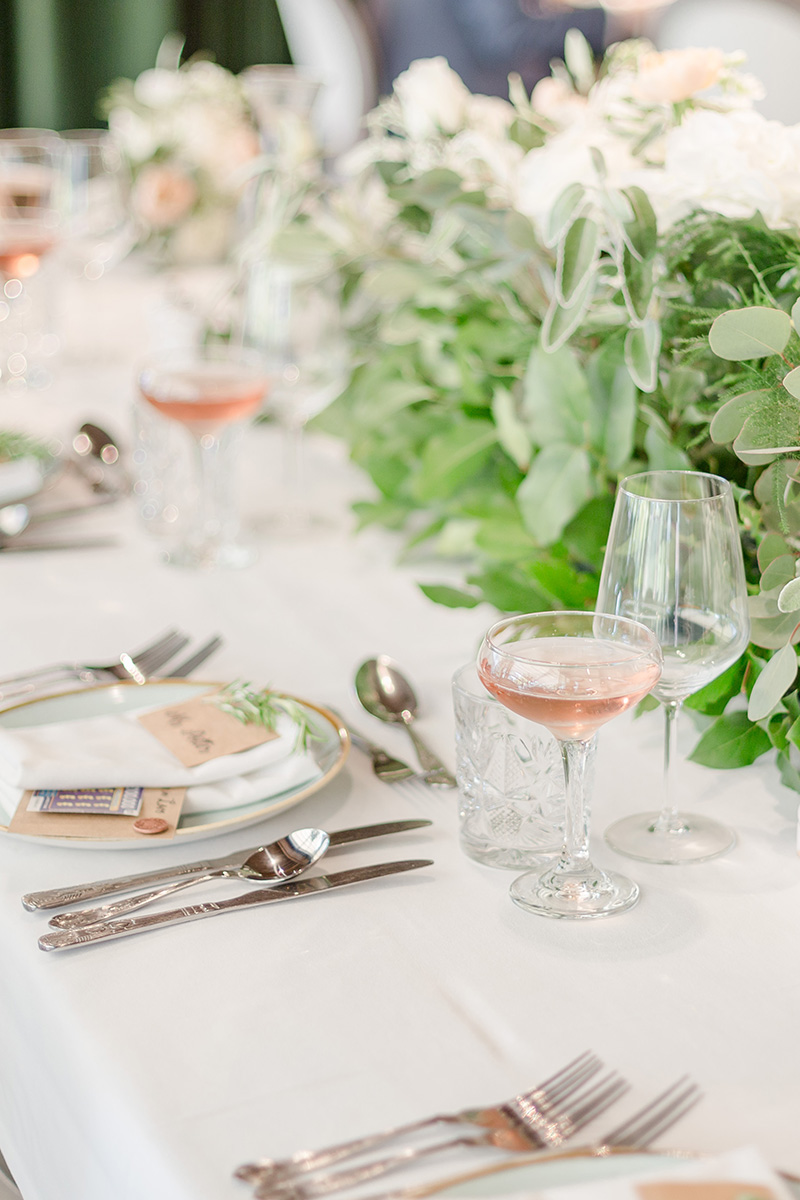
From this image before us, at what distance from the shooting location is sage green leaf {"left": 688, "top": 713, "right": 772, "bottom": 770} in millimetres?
927

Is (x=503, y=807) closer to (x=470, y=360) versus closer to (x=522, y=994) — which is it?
(x=522, y=994)

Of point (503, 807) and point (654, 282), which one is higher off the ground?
point (654, 282)

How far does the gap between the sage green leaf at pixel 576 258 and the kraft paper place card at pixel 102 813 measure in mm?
493

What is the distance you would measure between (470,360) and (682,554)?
61 cm

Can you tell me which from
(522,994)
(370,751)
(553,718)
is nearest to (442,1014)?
(522,994)

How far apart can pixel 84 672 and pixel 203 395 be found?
399mm

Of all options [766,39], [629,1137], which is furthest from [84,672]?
[766,39]

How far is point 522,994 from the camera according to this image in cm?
70

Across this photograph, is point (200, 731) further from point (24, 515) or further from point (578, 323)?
point (24, 515)

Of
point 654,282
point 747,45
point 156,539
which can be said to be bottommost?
point 156,539

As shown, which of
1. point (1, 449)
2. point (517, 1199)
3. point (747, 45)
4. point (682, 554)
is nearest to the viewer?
point (517, 1199)

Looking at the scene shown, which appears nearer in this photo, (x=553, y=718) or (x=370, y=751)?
(x=553, y=718)

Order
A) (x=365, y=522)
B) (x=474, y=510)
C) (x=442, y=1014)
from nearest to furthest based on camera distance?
(x=442, y=1014)
(x=474, y=510)
(x=365, y=522)

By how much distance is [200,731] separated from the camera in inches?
36.0
